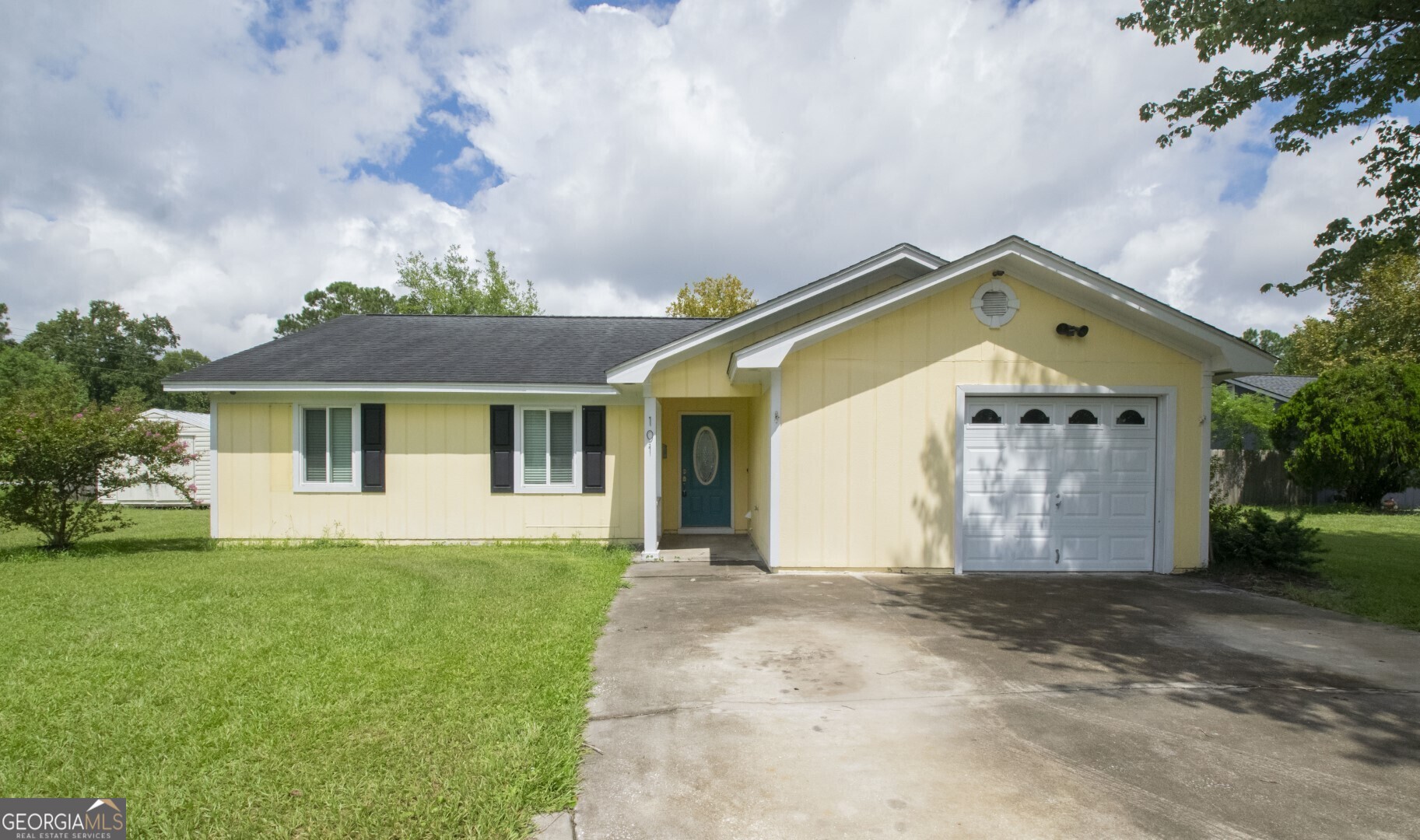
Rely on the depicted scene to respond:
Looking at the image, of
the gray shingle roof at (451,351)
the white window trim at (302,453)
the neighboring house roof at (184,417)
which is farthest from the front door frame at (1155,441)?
the neighboring house roof at (184,417)

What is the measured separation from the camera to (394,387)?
35.0 feet

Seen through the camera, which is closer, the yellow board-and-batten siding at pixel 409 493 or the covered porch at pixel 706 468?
the yellow board-and-batten siding at pixel 409 493

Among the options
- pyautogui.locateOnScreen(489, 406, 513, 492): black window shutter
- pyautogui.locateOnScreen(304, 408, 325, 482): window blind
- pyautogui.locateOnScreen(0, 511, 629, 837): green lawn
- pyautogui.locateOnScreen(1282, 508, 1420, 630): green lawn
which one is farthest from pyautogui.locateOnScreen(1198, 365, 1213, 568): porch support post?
pyautogui.locateOnScreen(304, 408, 325, 482): window blind

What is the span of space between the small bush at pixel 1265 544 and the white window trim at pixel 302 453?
12.7 meters

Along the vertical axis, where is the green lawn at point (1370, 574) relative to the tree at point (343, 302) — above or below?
below

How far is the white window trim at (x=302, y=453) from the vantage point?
36.2ft

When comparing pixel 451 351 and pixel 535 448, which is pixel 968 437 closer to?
pixel 535 448

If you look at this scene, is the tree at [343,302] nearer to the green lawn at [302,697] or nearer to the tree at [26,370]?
the tree at [26,370]

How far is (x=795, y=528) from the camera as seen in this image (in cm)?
879

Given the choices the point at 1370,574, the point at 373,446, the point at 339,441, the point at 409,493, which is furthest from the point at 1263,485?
the point at 339,441

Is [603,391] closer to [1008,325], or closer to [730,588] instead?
[730,588]

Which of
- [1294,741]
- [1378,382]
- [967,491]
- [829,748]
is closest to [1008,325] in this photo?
[967,491]

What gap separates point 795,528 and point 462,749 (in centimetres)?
579

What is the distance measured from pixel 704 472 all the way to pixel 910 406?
4985mm
